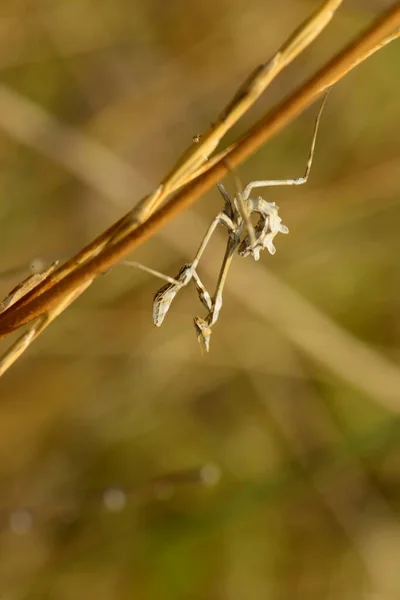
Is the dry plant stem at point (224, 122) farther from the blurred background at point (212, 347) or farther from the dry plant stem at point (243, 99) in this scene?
the blurred background at point (212, 347)

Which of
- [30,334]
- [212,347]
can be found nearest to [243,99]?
[30,334]

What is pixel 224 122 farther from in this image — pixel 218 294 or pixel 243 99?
pixel 218 294

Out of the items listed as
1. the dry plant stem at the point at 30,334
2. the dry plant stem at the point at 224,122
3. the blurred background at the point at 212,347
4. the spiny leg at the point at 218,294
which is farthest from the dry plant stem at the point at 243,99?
the blurred background at the point at 212,347

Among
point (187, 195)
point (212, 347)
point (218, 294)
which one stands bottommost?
point (187, 195)

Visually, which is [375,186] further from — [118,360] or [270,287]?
[118,360]

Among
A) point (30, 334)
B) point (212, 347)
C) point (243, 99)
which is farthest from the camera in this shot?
point (212, 347)
